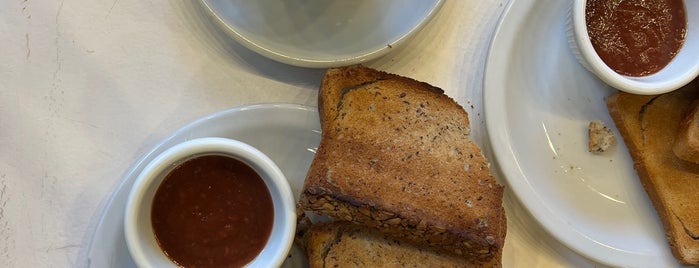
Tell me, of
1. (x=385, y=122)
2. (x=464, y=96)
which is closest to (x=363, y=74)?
(x=385, y=122)

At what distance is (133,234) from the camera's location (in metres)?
1.42

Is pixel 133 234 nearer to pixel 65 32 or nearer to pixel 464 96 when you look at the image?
pixel 65 32

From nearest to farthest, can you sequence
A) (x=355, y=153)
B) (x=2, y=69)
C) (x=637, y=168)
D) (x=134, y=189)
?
(x=134, y=189), (x=355, y=153), (x=2, y=69), (x=637, y=168)

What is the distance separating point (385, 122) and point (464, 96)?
1.09 ft

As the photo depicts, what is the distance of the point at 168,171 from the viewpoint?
4.87 ft

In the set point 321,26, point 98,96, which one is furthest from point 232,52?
point 98,96

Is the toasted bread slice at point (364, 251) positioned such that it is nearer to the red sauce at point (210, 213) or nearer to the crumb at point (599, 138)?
the red sauce at point (210, 213)

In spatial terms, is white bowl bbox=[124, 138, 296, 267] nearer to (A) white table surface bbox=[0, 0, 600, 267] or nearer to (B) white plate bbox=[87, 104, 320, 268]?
(B) white plate bbox=[87, 104, 320, 268]

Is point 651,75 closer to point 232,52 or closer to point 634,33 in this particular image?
point 634,33

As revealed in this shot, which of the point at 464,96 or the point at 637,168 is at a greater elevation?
the point at 464,96

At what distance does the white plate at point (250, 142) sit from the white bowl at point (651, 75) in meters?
0.68

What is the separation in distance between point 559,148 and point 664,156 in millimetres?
287

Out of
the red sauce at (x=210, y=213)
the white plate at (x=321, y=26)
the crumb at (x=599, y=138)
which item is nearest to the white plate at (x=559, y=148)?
the crumb at (x=599, y=138)

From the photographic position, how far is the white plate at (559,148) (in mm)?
1688
